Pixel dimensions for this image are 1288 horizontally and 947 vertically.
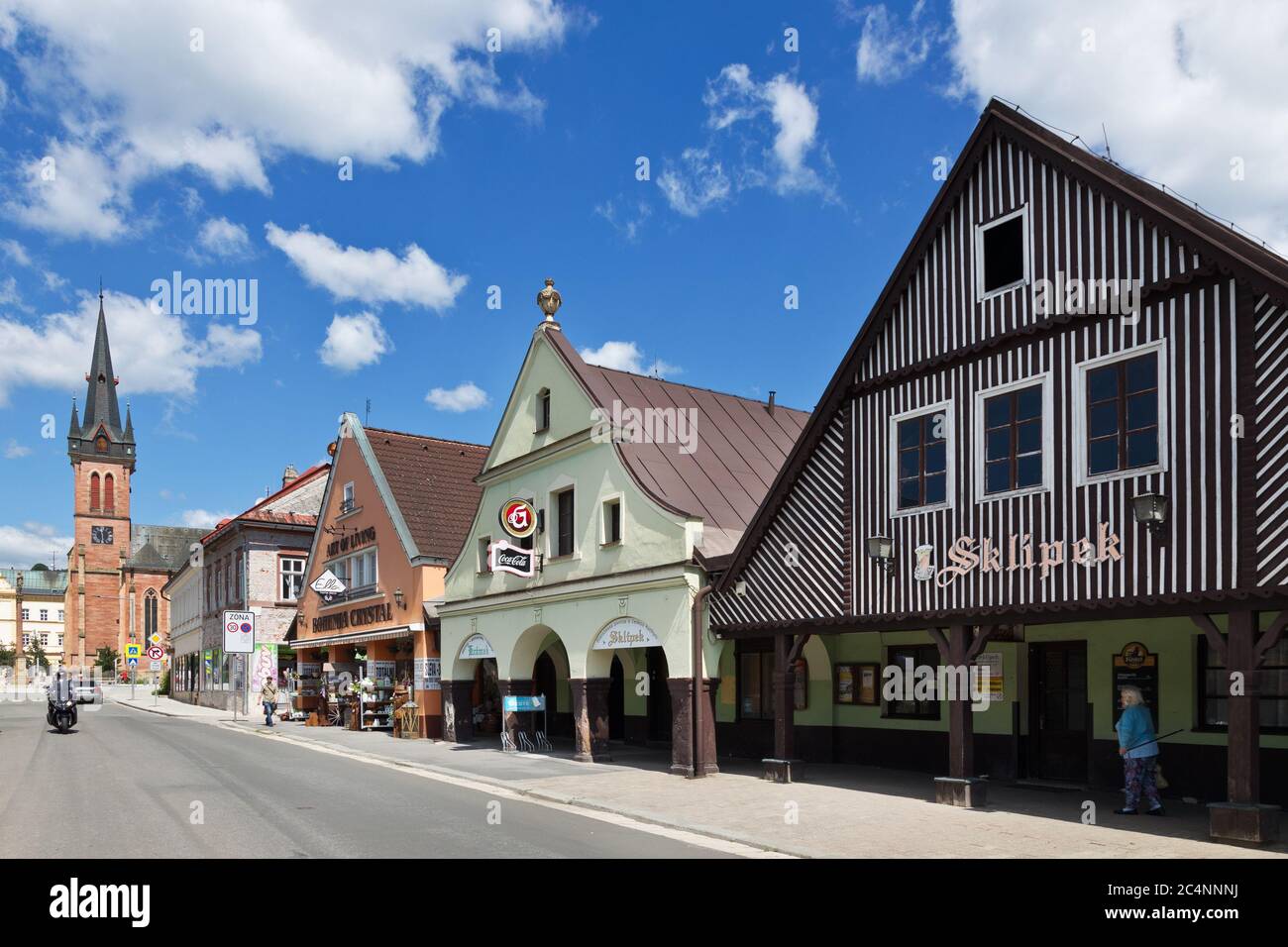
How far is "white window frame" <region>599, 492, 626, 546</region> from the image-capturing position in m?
22.1

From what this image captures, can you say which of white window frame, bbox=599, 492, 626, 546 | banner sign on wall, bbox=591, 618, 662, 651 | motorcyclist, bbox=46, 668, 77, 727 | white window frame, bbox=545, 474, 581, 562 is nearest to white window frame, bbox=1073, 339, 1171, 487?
banner sign on wall, bbox=591, 618, 662, 651

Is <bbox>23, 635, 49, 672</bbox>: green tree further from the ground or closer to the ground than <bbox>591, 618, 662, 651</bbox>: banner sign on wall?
closer to the ground

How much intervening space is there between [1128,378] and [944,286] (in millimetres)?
3293

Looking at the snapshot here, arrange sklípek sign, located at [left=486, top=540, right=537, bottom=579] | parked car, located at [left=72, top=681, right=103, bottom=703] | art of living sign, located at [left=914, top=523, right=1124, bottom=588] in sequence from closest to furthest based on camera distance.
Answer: art of living sign, located at [left=914, top=523, right=1124, bottom=588], sklípek sign, located at [left=486, top=540, right=537, bottom=579], parked car, located at [left=72, top=681, right=103, bottom=703]

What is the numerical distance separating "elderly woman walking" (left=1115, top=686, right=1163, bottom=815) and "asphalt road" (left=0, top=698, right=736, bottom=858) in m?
5.61

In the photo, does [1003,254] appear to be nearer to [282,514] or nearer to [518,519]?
[518,519]

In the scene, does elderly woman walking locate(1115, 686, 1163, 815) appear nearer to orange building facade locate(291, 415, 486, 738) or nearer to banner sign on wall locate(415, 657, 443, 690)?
orange building facade locate(291, 415, 486, 738)

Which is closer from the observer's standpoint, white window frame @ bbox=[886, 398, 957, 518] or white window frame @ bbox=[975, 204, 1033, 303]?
white window frame @ bbox=[975, 204, 1033, 303]

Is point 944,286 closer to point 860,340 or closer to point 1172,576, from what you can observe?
point 860,340

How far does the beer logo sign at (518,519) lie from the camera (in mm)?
24922

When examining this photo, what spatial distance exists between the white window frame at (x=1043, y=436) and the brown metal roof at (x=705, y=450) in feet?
20.6

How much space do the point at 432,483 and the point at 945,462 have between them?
21.9m

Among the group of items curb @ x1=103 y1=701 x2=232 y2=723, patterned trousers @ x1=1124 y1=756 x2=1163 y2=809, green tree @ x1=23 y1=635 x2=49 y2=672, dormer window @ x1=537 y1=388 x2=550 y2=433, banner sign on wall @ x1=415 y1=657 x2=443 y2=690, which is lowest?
green tree @ x1=23 y1=635 x2=49 y2=672

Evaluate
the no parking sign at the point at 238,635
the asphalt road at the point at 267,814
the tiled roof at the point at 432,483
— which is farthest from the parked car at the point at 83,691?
the tiled roof at the point at 432,483
